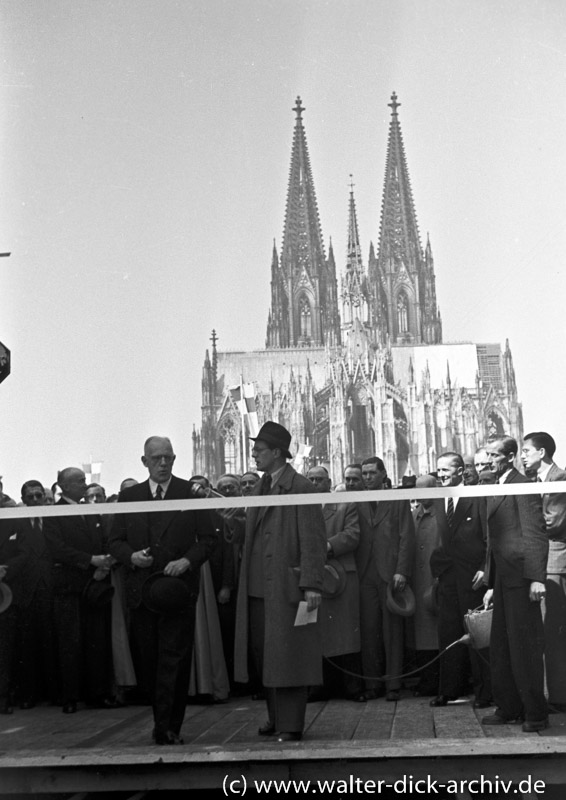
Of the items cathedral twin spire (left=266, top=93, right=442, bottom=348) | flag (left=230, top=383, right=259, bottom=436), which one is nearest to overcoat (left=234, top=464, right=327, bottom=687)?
flag (left=230, top=383, right=259, bottom=436)

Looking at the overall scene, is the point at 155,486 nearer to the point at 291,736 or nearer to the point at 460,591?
the point at 291,736

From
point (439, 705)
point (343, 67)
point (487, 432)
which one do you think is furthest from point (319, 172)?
point (439, 705)

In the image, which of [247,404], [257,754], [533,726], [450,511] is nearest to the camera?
[257,754]

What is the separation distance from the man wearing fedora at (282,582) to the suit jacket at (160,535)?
0.29m

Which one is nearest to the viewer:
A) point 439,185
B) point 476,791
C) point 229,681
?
point 476,791

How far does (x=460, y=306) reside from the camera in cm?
700

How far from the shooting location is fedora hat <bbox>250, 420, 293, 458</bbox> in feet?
21.2

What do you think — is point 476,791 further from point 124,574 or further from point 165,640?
point 124,574

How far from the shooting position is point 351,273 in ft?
23.7

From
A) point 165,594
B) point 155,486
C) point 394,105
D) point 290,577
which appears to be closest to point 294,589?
point 290,577

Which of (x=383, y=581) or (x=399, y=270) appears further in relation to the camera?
(x=383, y=581)

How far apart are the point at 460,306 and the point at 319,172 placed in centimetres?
110

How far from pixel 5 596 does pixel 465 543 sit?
258 cm

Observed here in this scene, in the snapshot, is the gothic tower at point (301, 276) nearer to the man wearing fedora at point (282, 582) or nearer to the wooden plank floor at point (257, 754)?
the man wearing fedora at point (282, 582)
